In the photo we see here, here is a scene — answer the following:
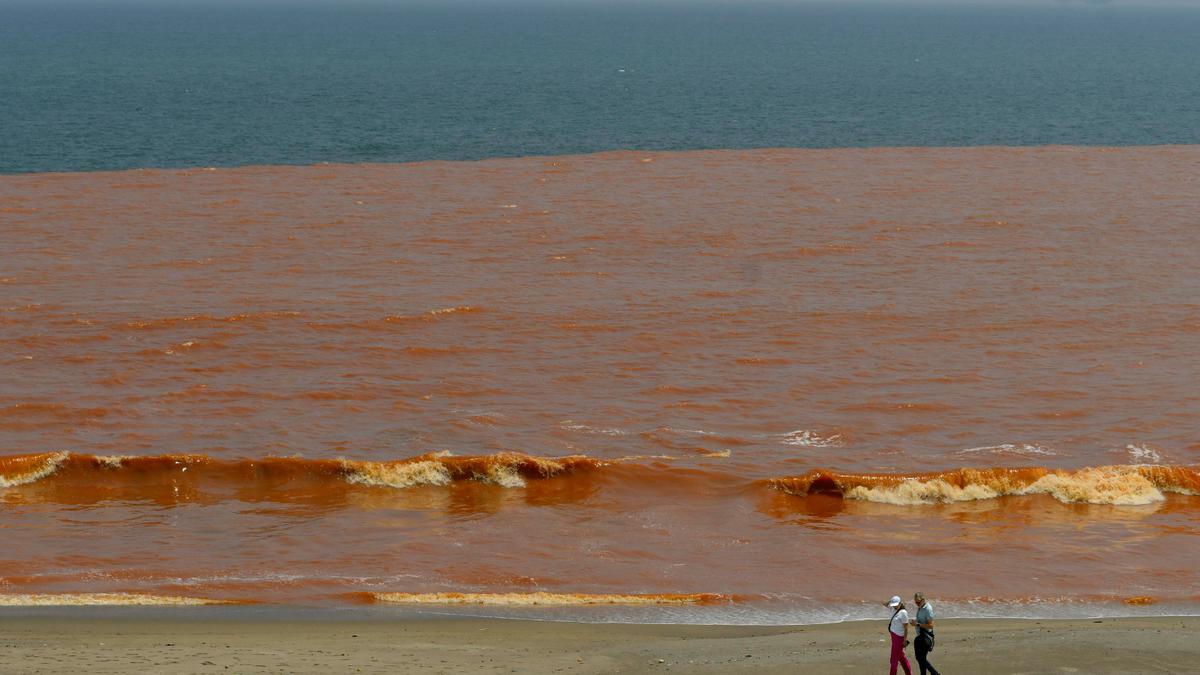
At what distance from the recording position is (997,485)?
95.3 feet

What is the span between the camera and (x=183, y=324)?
132ft

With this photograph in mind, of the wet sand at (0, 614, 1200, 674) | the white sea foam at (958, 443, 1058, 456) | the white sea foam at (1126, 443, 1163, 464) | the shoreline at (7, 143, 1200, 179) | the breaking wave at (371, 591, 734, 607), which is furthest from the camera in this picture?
the shoreline at (7, 143, 1200, 179)

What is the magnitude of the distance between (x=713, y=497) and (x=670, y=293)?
52.2ft

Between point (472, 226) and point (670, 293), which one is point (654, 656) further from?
point (472, 226)

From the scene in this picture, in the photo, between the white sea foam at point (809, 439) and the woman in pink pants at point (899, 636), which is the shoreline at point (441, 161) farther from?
the woman in pink pants at point (899, 636)

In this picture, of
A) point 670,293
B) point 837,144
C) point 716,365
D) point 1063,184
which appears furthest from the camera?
point 837,144

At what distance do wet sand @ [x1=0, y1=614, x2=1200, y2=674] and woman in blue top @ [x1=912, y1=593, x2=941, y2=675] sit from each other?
36 cm

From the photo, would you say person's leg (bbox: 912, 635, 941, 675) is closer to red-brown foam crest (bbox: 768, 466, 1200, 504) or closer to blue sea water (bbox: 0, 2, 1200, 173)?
red-brown foam crest (bbox: 768, 466, 1200, 504)

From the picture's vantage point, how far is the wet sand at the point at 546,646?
18641 mm

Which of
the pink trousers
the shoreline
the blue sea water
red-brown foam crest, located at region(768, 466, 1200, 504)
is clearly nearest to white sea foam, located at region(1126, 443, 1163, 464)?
red-brown foam crest, located at region(768, 466, 1200, 504)

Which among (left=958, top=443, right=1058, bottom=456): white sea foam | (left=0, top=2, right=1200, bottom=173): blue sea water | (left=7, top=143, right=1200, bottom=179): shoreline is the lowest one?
(left=958, top=443, right=1058, bottom=456): white sea foam

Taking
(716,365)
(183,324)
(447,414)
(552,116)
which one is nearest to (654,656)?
(447,414)

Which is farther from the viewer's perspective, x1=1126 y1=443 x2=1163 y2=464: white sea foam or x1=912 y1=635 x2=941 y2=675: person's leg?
x1=1126 y1=443 x2=1163 y2=464: white sea foam

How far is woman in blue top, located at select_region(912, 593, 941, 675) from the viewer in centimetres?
1820
